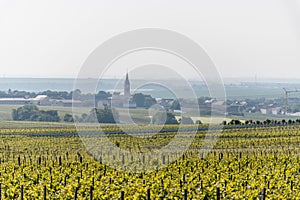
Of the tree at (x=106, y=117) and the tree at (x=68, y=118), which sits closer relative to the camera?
the tree at (x=106, y=117)

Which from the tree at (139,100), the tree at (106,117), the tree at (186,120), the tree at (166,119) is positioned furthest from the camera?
the tree at (139,100)

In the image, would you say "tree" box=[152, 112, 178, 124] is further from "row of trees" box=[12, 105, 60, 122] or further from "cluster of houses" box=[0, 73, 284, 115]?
"row of trees" box=[12, 105, 60, 122]

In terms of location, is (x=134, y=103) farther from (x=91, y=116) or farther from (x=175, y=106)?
(x=91, y=116)

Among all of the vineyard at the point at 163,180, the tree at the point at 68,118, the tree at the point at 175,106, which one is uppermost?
the tree at the point at 175,106

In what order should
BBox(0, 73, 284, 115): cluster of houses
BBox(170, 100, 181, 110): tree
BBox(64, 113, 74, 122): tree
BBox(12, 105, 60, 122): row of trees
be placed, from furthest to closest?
BBox(12, 105, 60, 122): row of trees → BBox(64, 113, 74, 122): tree → BBox(170, 100, 181, 110): tree → BBox(0, 73, 284, 115): cluster of houses

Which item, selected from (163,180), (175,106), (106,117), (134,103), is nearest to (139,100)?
(134,103)

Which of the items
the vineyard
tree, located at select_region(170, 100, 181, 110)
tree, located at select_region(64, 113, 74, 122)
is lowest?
tree, located at select_region(64, 113, 74, 122)

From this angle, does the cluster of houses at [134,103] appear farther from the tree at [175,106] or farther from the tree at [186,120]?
the tree at [186,120]

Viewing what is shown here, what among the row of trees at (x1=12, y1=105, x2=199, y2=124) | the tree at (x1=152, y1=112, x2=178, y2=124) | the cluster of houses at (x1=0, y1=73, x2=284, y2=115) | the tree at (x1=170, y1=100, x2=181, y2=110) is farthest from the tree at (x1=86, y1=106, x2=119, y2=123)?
the tree at (x1=170, y1=100, x2=181, y2=110)

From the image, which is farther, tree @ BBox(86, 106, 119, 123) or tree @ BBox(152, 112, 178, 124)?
tree @ BBox(86, 106, 119, 123)

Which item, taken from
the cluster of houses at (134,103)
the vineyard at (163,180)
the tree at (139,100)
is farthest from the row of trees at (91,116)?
the vineyard at (163,180)

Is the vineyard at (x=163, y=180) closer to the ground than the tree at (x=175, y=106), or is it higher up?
closer to the ground

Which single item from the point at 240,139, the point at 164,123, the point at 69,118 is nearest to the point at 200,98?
the point at 164,123

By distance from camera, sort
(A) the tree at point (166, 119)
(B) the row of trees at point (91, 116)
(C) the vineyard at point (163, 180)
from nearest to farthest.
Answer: (C) the vineyard at point (163, 180) → (A) the tree at point (166, 119) → (B) the row of trees at point (91, 116)
